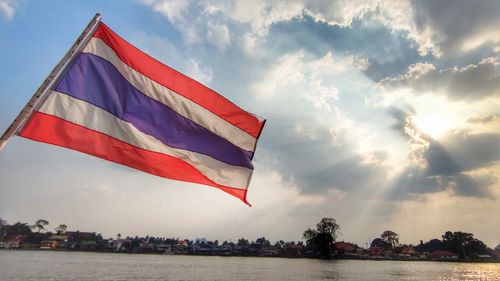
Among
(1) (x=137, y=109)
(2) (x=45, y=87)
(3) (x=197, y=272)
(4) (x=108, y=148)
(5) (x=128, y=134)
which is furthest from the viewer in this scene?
(3) (x=197, y=272)

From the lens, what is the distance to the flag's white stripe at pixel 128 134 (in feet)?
18.0

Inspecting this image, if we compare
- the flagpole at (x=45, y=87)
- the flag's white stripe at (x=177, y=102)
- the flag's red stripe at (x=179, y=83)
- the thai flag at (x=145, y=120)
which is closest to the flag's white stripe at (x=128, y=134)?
the thai flag at (x=145, y=120)

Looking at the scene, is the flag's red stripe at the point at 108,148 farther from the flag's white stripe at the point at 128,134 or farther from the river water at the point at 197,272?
the river water at the point at 197,272

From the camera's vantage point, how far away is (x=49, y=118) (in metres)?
5.34

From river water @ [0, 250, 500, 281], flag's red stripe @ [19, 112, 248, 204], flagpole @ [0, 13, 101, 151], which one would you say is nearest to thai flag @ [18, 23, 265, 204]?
flag's red stripe @ [19, 112, 248, 204]

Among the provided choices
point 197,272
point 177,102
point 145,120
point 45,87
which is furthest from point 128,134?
point 197,272

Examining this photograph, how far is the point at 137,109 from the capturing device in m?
6.33

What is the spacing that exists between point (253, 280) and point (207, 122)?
5809 centimetres

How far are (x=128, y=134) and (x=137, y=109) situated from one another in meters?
0.50

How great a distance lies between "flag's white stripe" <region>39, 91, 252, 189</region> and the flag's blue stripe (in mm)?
91

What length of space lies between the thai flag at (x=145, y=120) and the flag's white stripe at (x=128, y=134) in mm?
15

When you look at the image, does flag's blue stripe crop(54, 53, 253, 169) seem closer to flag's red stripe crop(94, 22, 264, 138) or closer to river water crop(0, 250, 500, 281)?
flag's red stripe crop(94, 22, 264, 138)

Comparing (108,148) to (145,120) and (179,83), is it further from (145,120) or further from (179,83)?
(179,83)

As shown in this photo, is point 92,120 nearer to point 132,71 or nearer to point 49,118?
point 49,118
